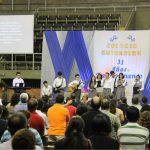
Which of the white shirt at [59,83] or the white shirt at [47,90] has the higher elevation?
the white shirt at [59,83]

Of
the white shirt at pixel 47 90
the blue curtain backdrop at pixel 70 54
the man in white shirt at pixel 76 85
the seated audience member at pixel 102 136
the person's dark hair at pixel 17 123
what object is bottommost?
the white shirt at pixel 47 90

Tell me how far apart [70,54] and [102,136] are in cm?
1516

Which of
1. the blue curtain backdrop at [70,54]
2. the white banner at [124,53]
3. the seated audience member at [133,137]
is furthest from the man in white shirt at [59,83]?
the seated audience member at [133,137]

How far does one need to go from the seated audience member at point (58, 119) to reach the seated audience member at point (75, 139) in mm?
3280

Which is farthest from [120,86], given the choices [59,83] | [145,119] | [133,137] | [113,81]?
[133,137]

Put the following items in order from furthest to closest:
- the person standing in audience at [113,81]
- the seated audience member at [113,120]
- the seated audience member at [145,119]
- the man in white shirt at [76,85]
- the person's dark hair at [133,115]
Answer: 1. the man in white shirt at [76,85]
2. the person standing in audience at [113,81]
3. the seated audience member at [113,120]
4. the seated audience member at [145,119]
5. the person's dark hair at [133,115]

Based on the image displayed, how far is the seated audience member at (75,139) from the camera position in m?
4.51

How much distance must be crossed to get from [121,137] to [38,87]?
1843 cm

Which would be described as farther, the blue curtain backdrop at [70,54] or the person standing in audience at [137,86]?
the blue curtain backdrop at [70,54]

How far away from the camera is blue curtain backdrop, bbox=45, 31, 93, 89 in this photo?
64.8 feet

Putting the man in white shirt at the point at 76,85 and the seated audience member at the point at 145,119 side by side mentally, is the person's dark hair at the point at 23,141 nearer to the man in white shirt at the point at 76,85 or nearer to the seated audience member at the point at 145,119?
the seated audience member at the point at 145,119

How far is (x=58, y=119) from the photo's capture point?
8008mm

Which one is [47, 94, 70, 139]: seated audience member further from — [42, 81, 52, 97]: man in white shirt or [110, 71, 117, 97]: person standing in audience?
[42, 81, 52, 97]: man in white shirt

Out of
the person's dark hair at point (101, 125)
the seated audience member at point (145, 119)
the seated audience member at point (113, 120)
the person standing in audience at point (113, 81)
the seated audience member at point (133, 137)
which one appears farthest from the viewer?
the person standing in audience at point (113, 81)
